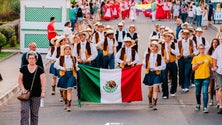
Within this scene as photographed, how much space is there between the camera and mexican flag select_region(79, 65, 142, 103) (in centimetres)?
1614

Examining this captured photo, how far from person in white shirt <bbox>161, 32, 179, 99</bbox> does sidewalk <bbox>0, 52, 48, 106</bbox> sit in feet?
13.9

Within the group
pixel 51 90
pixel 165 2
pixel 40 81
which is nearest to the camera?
pixel 40 81

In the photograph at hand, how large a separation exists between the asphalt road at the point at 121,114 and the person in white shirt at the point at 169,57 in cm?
27

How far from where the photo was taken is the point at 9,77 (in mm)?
20594

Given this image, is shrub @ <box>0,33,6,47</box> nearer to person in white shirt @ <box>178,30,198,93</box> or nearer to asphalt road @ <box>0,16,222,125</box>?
asphalt road @ <box>0,16,222,125</box>

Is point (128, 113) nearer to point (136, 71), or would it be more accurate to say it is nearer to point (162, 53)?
point (136, 71)

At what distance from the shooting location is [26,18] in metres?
26.9

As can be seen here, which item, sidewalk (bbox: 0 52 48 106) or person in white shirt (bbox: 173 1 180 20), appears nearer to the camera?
sidewalk (bbox: 0 52 48 106)

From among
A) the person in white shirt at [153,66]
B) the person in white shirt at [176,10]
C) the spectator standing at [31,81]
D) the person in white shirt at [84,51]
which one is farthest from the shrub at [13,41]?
the person in white shirt at [176,10]

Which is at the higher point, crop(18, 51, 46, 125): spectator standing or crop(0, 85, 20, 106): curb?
crop(18, 51, 46, 125): spectator standing

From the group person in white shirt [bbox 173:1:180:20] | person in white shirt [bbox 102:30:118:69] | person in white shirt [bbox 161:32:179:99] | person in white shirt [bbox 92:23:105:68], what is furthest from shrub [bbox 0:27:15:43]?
person in white shirt [bbox 173:1:180:20]

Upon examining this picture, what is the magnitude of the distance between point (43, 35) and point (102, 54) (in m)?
8.11

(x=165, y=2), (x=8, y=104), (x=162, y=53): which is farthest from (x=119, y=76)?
(x=165, y=2)

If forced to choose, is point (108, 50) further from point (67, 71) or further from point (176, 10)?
point (176, 10)
